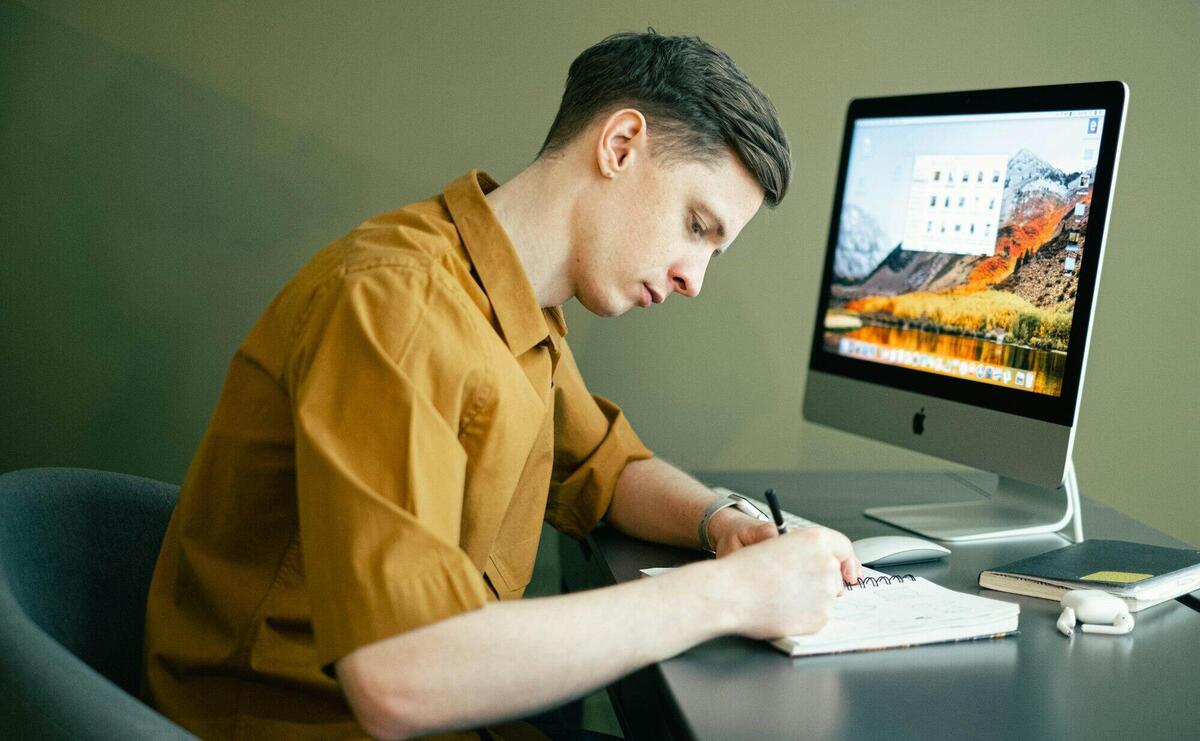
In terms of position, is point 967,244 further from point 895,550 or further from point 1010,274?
point 895,550

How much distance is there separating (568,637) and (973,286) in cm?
96

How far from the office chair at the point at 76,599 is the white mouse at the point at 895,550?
847 millimetres

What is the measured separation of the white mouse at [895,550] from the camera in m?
1.32

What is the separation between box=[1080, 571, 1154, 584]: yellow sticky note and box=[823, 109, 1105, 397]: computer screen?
0.29m

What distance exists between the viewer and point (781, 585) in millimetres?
1016

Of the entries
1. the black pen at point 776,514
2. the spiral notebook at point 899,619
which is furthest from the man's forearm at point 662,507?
the spiral notebook at point 899,619

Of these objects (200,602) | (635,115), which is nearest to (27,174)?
(200,602)

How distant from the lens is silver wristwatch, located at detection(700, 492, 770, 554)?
4.36 feet

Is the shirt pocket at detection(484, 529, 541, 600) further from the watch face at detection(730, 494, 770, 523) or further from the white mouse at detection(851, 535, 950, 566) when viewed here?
the white mouse at detection(851, 535, 950, 566)

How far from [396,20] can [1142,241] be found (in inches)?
61.3

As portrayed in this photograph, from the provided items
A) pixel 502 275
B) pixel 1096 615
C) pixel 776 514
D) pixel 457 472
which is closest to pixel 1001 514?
pixel 1096 615

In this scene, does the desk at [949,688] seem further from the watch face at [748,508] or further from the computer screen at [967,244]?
the computer screen at [967,244]

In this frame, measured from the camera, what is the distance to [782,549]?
1047 mm

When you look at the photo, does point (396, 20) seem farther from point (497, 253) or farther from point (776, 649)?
point (776, 649)
